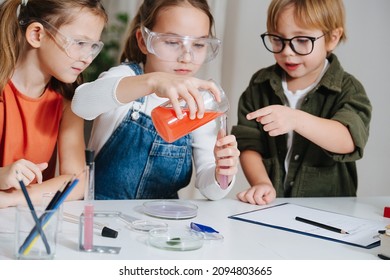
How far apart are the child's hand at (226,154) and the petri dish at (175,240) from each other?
0.28m

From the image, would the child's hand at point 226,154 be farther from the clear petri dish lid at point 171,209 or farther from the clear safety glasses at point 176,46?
the clear safety glasses at point 176,46

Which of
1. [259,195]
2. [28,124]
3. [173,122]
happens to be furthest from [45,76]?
[259,195]

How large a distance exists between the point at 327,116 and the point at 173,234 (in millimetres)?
843

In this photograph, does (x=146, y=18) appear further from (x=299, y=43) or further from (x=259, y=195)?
(x=259, y=195)

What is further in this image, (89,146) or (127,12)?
(127,12)

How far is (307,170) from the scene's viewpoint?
60.4 inches

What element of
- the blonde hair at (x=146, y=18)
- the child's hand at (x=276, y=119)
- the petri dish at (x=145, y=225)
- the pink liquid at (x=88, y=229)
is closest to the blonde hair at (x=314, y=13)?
the blonde hair at (x=146, y=18)

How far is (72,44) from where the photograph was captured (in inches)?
47.9

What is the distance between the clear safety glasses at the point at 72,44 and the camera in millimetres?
1218

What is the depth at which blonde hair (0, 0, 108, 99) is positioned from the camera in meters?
1.23

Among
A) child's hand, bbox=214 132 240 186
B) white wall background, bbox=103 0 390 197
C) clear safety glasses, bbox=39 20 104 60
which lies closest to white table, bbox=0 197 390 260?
child's hand, bbox=214 132 240 186

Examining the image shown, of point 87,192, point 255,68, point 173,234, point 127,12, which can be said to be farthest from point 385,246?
point 127,12

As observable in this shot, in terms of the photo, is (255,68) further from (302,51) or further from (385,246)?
(385,246)
